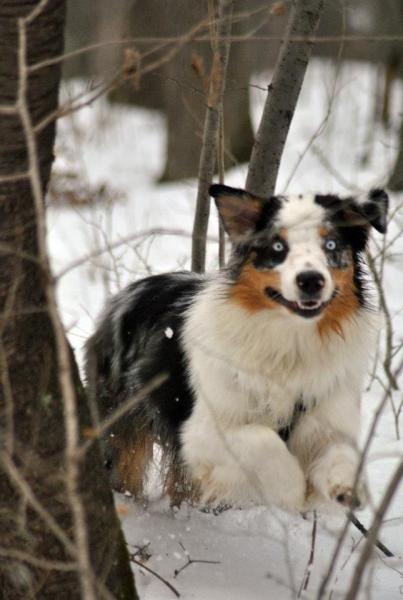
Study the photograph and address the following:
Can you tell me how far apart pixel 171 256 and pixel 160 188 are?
3.94m

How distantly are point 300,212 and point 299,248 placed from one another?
0.88ft

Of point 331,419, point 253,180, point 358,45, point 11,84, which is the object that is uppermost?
point 358,45

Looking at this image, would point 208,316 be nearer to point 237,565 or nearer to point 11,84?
point 237,565

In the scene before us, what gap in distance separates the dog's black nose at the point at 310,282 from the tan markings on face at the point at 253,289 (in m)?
0.24

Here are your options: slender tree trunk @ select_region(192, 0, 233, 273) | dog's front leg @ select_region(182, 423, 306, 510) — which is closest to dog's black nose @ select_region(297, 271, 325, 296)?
dog's front leg @ select_region(182, 423, 306, 510)

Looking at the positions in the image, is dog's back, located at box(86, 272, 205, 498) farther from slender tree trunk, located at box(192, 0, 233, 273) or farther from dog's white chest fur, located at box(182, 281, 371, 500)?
slender tree trunk, located at box(192, 0, 233, 273)

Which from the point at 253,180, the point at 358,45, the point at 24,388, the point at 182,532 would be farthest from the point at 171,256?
the point at 358,45

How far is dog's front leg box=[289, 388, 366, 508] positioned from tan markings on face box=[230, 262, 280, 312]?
521 mm

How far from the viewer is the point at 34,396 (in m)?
3.15

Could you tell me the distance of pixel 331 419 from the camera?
13.3 feet

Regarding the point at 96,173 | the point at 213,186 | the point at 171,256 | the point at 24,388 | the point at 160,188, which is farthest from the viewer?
the point at 96,173

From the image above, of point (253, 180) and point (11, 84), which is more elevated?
point (11, 84)

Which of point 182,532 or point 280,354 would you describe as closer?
point 280,354

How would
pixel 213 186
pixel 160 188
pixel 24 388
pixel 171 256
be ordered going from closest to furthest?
pixel 24 388 < pixel 213 186 < pixel 171 256 < pixel 160 188
